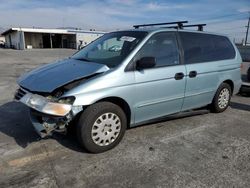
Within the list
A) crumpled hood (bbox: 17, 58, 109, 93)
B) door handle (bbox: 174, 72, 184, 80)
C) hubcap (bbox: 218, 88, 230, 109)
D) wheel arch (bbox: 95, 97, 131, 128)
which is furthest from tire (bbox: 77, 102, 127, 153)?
hubcap (bbox: 218, 88, 230, 109)

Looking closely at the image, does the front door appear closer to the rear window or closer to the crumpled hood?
the rear window

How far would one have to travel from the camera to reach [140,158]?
3.49 meters

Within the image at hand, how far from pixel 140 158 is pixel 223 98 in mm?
2898

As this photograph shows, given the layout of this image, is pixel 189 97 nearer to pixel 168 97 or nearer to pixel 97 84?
pixel 168 97

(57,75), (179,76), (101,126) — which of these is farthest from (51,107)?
(179,76)

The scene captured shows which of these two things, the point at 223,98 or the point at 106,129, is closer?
the point at 106,129

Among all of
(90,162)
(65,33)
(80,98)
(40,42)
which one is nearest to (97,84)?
(80,98)

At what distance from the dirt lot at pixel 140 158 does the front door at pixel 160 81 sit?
0.48m

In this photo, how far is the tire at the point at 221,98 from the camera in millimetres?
5281

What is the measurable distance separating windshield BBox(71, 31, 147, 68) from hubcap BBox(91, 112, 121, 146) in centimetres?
78

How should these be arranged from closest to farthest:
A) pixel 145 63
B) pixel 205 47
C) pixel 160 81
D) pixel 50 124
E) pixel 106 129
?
pixel 50 124, pixel 106 129, pixel 145 63, pixel 160 81, pixel 205 47

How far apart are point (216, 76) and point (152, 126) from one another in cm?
170

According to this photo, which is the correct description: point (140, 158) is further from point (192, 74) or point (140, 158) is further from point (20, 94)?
point (20, 94)

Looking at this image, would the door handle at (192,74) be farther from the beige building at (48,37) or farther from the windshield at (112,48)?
the beige building at (48,37)
